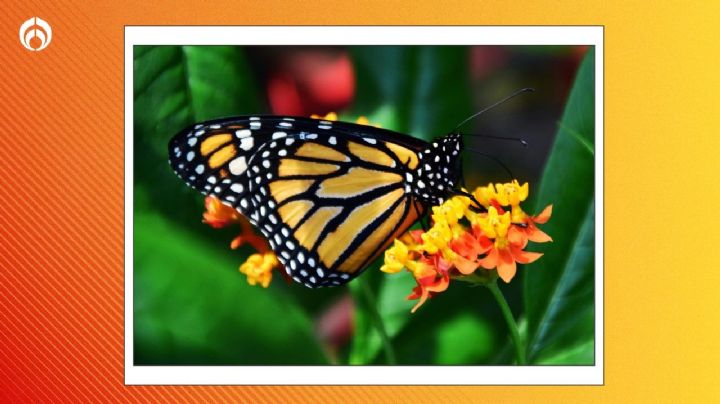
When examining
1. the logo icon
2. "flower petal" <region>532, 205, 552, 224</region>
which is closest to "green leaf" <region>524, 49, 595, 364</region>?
"flower petal" <region>532, 205, 552, 224</region>

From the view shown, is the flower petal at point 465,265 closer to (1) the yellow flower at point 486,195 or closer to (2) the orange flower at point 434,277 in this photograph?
(2) the orange flower at point 434,277

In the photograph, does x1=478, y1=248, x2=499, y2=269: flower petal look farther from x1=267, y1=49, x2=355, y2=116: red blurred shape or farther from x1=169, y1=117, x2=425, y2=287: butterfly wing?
x1=267, y1=49, x2=355, y2=116: red blurred shape

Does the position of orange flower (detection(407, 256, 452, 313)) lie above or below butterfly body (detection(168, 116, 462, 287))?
below

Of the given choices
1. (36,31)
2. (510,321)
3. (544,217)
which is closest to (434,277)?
(510,321)

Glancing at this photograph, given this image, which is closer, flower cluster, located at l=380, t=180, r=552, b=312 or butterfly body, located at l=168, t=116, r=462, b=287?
flower cluster, located at l=380, t=180, r=552, b=312

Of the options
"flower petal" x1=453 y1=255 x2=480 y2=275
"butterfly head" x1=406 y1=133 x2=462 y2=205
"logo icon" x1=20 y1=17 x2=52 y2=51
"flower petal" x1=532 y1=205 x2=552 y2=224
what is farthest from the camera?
"logo icon" x1=20 y1=17 x2=52 y2=51

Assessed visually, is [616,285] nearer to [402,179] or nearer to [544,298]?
[544,298]

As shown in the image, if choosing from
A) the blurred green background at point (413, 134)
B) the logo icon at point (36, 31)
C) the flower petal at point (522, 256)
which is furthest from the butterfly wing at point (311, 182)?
the logo icon at point (36, 31)
